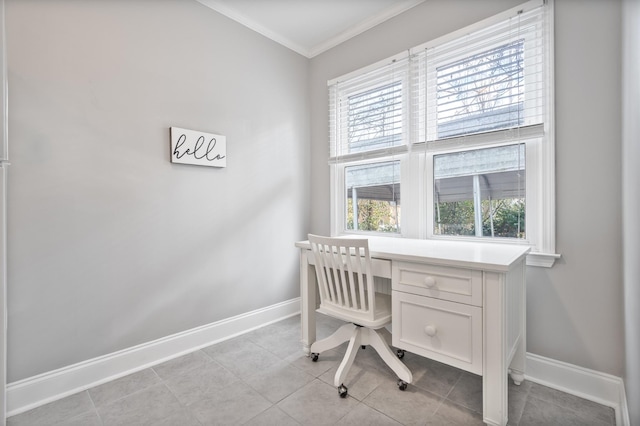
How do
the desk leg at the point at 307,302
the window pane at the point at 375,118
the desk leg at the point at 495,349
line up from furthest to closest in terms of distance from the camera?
the window pane at the point at 375,118 < the desk leg at the point at 307,302 < the desk leg at the point at 495,349

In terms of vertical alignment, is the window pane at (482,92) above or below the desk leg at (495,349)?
above

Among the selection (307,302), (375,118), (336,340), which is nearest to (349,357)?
(336,340)

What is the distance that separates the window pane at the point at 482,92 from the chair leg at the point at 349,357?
1.52m

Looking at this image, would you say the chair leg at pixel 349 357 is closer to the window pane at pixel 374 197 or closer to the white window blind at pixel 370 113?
the window pane at pixel 374 197

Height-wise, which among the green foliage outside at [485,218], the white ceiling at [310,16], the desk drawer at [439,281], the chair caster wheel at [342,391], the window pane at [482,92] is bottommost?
the chair caster wheel at [342,391]

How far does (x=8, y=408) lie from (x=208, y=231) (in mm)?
1377

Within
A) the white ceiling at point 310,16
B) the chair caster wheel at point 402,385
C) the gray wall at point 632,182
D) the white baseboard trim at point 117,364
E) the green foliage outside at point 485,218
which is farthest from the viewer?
the white ceiling at point 310,16

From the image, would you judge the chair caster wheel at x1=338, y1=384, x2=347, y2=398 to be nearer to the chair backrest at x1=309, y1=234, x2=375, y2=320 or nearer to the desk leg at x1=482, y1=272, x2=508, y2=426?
the chair backrest at x1=309, y1=234, x2=375, y2=320

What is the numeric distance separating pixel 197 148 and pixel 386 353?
1907 mm

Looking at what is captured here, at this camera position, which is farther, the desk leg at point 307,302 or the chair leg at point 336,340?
the desk leg at point 307,302

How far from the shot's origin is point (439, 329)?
4.87 ft

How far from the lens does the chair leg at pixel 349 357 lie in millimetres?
1709

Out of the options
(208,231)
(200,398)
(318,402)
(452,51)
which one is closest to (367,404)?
(318,402)

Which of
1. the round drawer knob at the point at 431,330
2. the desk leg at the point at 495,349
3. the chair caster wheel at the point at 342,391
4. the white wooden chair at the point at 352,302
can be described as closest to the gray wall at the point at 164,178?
the desk leg at the point at 495,349
